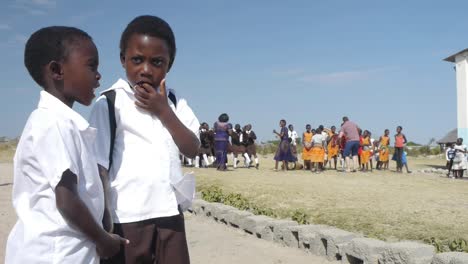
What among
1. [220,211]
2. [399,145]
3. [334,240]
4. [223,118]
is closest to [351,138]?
[399,145]

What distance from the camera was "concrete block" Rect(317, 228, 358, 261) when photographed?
461 cm

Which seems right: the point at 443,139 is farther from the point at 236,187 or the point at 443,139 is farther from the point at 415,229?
the point at 415,229

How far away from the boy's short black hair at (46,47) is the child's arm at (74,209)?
438mm

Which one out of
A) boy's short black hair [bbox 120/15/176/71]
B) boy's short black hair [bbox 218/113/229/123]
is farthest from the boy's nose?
boy's short black hair [bbox 218/113/229/123]

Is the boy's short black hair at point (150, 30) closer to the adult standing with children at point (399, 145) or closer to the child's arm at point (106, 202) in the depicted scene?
the child's arm at point (106, 202)

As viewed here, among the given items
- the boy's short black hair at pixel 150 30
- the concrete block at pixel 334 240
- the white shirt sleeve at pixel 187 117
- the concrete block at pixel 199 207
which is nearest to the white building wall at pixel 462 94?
the concrete block at pixel 199 207

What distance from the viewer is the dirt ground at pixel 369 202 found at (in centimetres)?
594

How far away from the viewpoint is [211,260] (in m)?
4.82

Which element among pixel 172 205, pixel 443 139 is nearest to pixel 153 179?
pixel 172 205

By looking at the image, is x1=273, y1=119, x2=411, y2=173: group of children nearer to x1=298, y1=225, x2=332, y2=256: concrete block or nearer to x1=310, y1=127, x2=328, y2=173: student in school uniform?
x1=310, y1=127, x2=328, y2=173: student in school uniform

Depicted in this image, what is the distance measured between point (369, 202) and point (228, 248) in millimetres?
3644

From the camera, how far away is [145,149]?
6.72 ft

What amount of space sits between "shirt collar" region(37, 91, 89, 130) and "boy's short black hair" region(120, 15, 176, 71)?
475mm

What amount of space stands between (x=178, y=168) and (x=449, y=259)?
2395 millimetres
